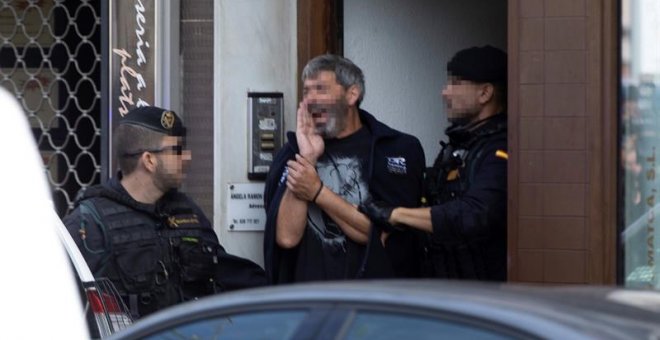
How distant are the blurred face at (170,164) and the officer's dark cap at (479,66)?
148 cm

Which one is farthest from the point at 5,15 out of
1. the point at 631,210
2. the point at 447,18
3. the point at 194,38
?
the point at 631,210


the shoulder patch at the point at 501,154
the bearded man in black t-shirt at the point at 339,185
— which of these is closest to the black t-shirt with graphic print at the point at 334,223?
the bearded man in black t-shirt at the point at 339,185

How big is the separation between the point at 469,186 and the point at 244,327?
328 cm

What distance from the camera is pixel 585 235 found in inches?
276

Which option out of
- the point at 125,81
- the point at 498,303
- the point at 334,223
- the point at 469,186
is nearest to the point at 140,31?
the point at 125,81

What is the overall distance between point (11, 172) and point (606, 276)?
125 inches

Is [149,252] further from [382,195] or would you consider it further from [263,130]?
[263,130]

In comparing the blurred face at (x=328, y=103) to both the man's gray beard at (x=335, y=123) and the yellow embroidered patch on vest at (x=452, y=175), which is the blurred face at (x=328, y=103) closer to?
the man's gray beard at (x=335, y=123)

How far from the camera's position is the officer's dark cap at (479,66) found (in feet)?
23.6

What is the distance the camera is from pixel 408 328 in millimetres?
3582

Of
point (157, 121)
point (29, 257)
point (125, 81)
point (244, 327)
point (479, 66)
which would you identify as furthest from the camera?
point (125, 81)

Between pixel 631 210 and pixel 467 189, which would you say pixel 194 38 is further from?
pixel 631 210

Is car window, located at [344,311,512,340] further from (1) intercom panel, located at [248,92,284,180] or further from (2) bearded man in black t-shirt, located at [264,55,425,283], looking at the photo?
(1) intercom panel, located at [248,92,284,180]

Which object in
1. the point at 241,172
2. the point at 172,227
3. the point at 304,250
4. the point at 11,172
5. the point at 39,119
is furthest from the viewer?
the point at 39,119
